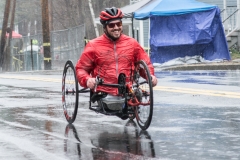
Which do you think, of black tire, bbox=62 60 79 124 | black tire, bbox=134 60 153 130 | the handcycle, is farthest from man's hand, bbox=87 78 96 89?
black tire, bbox=62 60 79 124

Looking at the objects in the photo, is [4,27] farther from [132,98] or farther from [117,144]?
[117,144]

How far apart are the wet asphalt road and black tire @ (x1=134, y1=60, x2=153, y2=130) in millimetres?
151

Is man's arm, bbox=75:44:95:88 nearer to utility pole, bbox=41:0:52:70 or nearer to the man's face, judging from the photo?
the man's face

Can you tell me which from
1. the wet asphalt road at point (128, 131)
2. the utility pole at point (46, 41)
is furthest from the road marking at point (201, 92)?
the utility pole at point (46, 41)

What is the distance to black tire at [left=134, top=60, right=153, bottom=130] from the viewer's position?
28.4 ft

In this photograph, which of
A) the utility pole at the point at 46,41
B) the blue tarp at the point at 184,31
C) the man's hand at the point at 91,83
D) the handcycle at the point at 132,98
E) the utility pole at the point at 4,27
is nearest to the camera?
the handcycle at the point at 132,98

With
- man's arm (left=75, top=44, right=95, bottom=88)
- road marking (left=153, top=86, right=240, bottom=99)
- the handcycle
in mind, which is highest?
man's arm (left=75, top=44, right=95, bottom=88)

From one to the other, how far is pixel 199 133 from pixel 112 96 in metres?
1.21

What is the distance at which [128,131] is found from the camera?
8.91 meters

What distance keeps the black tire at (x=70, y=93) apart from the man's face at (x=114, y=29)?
831 millimetres

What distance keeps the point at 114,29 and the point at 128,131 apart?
1.24 meters

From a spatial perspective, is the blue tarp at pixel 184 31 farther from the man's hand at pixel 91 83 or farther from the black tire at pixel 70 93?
the man's hand at pixel 91 83

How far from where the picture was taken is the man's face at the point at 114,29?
30.2ft

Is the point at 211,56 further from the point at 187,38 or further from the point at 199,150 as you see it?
the point at 199,150
